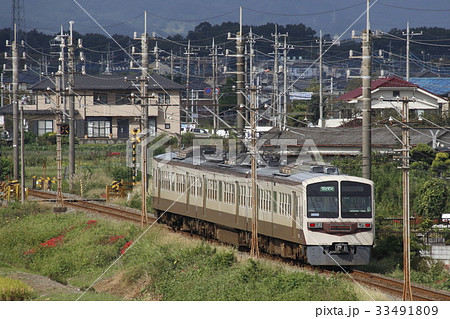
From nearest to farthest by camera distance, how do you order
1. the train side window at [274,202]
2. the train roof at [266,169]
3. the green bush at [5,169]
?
the train roof at [266,169]
the train side window at [274,202]
the green bush at [5,169]

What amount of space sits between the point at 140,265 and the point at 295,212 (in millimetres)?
4387

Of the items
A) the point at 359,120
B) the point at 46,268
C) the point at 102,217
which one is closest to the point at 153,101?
the point at 359,120

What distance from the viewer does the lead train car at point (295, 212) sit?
20422 millimetres

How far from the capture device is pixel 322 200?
67.3 feet

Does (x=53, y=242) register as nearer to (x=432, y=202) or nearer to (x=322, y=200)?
(x=322, y=200)

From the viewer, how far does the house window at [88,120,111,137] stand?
73500mm

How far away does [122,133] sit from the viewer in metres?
74.1

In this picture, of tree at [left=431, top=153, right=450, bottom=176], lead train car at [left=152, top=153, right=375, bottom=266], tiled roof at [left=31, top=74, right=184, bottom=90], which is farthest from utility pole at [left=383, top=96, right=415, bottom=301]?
tiled roof at [left=31, top=74, right=184, bottom=90]

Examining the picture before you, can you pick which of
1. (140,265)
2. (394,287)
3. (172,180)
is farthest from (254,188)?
(172,180)

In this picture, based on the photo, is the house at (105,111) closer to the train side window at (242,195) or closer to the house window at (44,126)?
the house window at (44,126)

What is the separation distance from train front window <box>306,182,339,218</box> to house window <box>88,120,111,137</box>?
54957mm

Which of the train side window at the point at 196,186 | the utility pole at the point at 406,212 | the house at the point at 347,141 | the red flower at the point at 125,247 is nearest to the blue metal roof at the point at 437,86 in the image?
the house at the point at 347,141

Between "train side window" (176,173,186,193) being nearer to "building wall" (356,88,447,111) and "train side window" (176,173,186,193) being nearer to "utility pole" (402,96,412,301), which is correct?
"utility pole" (402,96,412,301)

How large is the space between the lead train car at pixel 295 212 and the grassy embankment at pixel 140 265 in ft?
3.61
